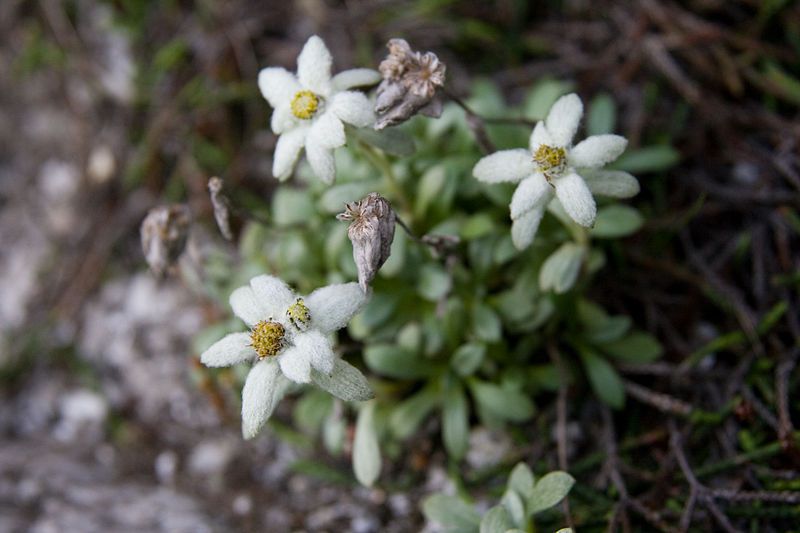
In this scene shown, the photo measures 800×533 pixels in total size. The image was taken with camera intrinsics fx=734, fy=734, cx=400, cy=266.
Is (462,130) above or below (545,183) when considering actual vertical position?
below

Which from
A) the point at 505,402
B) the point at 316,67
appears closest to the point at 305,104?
the point at 316,67

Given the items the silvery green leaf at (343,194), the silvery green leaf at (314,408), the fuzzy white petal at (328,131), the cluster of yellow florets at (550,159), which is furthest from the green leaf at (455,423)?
the fuzzy white petal at (328,131)

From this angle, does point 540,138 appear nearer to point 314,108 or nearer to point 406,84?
point 406,84

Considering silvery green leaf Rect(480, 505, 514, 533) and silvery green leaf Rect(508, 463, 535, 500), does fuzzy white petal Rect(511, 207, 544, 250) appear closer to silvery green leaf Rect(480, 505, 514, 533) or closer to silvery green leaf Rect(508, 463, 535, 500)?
silvery green leaf Rect(508, 463, 535, 500)

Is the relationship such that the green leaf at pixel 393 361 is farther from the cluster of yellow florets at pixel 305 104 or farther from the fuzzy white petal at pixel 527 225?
the cluster of yellow florets at pixel 305 104

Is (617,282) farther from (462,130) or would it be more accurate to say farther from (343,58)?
(343,58)

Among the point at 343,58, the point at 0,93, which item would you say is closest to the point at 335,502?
the point at 343,58
